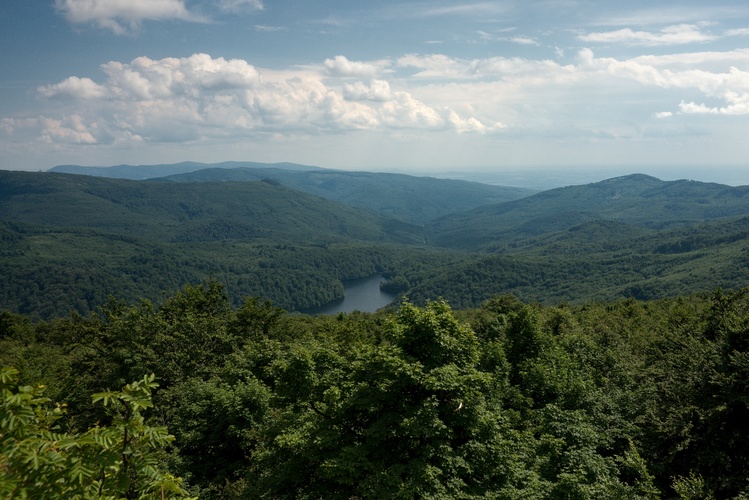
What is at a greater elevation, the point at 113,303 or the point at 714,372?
the point at 714,372

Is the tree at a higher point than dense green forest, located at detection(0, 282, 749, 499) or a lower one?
higher

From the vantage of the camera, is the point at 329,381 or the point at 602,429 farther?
the point at 602,429

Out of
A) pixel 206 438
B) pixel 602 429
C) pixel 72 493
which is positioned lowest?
pixel 206 438

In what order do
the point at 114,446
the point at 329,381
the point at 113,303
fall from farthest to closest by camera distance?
the point at 113,303, the point at 329,381, the point at 114,446

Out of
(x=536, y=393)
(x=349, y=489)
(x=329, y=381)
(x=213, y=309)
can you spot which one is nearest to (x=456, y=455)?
(x=349, y=489)

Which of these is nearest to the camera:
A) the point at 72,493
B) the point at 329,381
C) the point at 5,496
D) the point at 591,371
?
the point at 5,496

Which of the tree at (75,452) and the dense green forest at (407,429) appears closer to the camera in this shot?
the tree at (75,452)

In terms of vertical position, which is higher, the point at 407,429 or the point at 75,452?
the point at 75,452

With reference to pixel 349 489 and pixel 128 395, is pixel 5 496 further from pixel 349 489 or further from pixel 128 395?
pixel 349 489

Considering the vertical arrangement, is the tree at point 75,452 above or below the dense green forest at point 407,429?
above

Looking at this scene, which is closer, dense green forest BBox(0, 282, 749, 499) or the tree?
the tree

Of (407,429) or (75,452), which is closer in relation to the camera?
(75,452)
